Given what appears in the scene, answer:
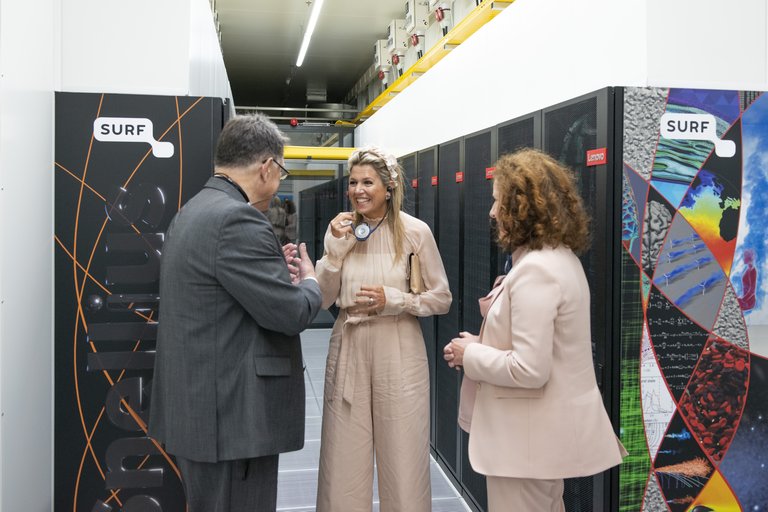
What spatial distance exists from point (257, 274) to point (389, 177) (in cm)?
106

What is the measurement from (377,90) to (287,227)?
13.4 feet

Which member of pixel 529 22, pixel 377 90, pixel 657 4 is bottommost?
pixel 657 4

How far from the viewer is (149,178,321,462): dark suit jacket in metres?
1.97

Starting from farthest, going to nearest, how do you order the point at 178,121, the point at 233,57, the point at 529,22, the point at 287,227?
the point at 233,57, the point at 287,227, the point at 529,22, the point at 178,121

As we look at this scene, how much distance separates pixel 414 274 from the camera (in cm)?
286

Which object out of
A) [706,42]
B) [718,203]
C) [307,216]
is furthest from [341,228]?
[307,216]

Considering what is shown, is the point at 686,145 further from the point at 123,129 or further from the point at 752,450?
the point at 123,129

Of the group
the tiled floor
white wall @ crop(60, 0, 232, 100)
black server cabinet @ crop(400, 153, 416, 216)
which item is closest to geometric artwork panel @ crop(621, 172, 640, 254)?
white wall @ crop(60, 0, 232, 100)

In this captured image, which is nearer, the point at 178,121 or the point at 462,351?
the point at 462,351

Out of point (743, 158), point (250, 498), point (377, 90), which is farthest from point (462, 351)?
point (377, 90)

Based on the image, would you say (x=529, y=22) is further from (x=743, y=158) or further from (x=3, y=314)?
(x=3, y=314)

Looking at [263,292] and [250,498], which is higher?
[263,292]

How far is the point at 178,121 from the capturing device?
2514 millimetres

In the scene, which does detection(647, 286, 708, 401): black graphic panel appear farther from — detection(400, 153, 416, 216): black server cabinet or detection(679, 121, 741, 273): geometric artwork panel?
detection(400, 153, 416, 216): black server cabinet
